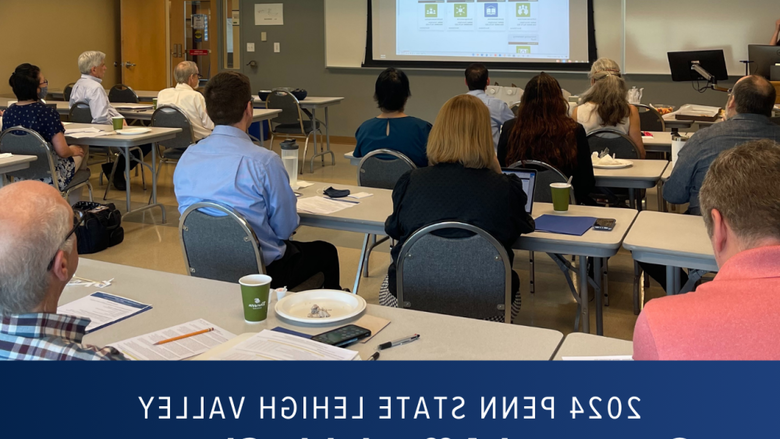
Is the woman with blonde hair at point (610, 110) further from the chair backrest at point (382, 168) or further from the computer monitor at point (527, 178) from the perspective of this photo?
the computer monitor at point (527, 178)

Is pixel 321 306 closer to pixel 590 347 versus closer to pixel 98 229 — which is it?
pixel 590 347

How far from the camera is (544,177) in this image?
358cm

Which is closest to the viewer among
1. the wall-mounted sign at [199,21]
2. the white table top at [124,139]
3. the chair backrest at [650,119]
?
the white table top at [124,139]

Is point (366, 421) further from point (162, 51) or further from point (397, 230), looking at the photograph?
point (162, 51)

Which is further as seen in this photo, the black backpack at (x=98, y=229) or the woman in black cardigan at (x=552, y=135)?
the black backpack at (x=98, y=229)

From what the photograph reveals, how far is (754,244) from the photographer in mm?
1266

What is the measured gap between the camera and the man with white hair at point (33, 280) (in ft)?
4.14

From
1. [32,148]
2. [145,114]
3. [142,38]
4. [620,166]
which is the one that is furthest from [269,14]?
[620,166]

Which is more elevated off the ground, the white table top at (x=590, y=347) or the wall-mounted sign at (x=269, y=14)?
→ the wall-mounted sign at (x=269, y=14)

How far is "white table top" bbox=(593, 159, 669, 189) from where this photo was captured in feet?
12.5

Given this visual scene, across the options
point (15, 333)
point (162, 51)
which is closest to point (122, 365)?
point (15, 333)

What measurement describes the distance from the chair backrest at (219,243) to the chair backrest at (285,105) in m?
5.20

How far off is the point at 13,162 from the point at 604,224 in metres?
3.36

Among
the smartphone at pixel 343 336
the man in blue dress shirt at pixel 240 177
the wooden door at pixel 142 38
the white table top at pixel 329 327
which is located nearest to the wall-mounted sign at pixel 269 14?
the wooden door at pixel 142 38
